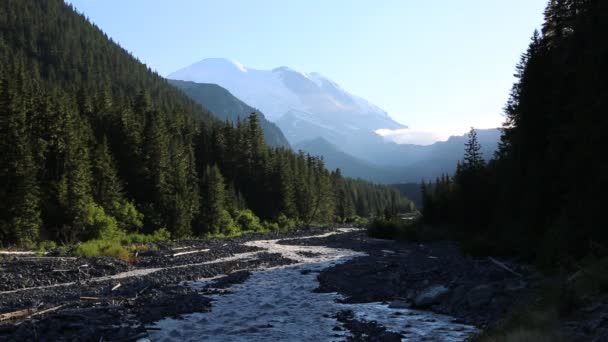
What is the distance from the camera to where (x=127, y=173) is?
64.9m

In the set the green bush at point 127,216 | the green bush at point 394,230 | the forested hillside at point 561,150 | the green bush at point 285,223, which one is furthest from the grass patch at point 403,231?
the green bush at point 127,216

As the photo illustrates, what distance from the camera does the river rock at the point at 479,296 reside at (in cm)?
1586

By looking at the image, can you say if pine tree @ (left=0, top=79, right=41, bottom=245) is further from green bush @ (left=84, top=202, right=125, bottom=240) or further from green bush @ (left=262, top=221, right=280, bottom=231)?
green bush @ (left=262, top=221, right=280, bottom=231)

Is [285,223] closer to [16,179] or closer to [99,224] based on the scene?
[99,224]

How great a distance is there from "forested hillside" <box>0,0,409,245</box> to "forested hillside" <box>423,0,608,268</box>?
36.7 meters

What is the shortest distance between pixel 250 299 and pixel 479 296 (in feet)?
28.2

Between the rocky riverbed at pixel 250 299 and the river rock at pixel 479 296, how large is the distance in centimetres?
3

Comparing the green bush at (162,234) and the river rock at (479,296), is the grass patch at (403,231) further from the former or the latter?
the river rock at (479,296)

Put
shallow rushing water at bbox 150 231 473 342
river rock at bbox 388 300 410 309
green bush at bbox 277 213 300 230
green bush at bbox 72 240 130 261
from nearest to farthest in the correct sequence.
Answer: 1. shallow rushing water at bbox 150 231 473 342
2. river rock at bbox 388 300 410 309
3. green bush at bbox 72 240 130 261
4. green bush at bbox 277 213 300 230

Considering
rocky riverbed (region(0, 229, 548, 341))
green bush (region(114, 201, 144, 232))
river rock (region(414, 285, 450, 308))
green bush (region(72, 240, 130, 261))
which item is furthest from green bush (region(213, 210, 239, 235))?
river rock (region(414, 285, 450, 308))

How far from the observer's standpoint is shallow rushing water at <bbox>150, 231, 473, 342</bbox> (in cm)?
1358

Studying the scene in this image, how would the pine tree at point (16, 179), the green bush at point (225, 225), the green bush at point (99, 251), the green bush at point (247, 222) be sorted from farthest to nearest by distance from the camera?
the green bush at point (247, 222) < the green bush at point (225, 225) < the pine tree at point (16, 179) < the green bush at point (99, 251)

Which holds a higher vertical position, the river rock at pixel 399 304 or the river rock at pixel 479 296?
the river rock at pixel 479 296

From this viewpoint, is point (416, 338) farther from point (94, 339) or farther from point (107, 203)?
point (107, 203)
